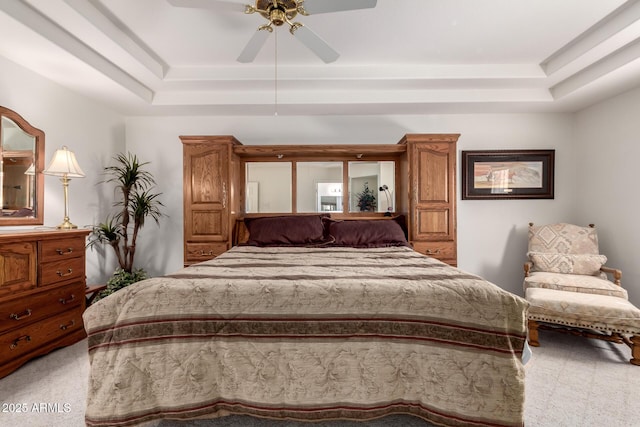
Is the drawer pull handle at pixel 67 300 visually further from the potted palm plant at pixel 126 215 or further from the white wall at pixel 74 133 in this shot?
the white wall at pixel 74 133

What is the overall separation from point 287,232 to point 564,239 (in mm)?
3053

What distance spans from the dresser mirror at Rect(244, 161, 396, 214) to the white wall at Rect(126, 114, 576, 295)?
0.33m

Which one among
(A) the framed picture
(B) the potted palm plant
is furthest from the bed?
(A) the framed picture

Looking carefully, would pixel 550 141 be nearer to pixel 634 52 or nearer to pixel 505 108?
pixel 505 108

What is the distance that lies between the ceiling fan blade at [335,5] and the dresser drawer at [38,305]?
279cm

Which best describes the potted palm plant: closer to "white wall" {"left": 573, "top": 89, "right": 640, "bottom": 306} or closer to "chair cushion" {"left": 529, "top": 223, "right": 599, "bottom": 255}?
"chair cushion" {"left": 529, "top": 223, "right": 599, "bottom": 255}

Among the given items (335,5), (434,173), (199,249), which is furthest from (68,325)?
(434,173)

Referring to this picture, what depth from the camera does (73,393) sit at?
1883 millimetres

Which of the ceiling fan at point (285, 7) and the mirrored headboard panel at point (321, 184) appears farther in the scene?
the mirrored headboard panel at point (321, 184)

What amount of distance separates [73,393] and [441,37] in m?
3.90

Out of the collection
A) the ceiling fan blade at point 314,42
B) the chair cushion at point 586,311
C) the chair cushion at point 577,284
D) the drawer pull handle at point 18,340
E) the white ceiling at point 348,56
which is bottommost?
the drawer pull handle at point 18,340

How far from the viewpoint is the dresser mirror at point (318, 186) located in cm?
392

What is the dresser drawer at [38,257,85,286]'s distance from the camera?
229cm

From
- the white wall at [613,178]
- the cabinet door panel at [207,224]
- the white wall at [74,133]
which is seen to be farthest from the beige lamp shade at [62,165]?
the white wall at [613,178]
